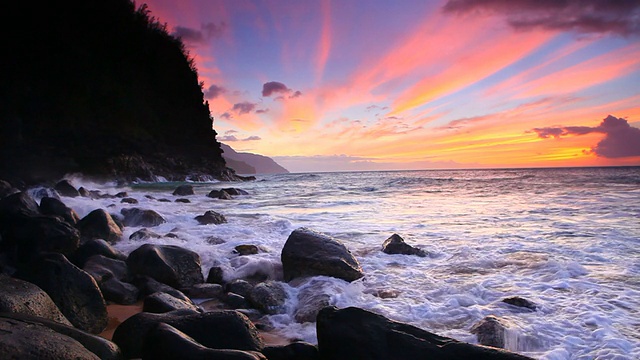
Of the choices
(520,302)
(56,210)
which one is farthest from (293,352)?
(56,210)

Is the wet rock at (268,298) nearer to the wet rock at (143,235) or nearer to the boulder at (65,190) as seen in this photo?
the wet rock at (143,235)

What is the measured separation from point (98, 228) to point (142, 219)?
2.54 m

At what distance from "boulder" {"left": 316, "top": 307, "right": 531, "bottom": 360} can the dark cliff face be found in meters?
27.9

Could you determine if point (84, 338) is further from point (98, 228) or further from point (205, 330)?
point (98, 228)

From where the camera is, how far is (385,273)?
5785mm

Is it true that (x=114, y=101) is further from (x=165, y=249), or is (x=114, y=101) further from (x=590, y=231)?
(x=590, y=231)

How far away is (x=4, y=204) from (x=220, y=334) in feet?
22.7

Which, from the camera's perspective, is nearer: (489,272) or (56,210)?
(489,272)

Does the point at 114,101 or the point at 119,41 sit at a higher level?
the point at 119,41

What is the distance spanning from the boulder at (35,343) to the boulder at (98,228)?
18.4 feet

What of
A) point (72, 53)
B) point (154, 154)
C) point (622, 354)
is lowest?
point (622, 354)

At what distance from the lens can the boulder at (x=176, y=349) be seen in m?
2.19

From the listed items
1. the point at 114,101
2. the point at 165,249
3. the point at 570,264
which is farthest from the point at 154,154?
the point at 570,264

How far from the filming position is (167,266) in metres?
5.20
